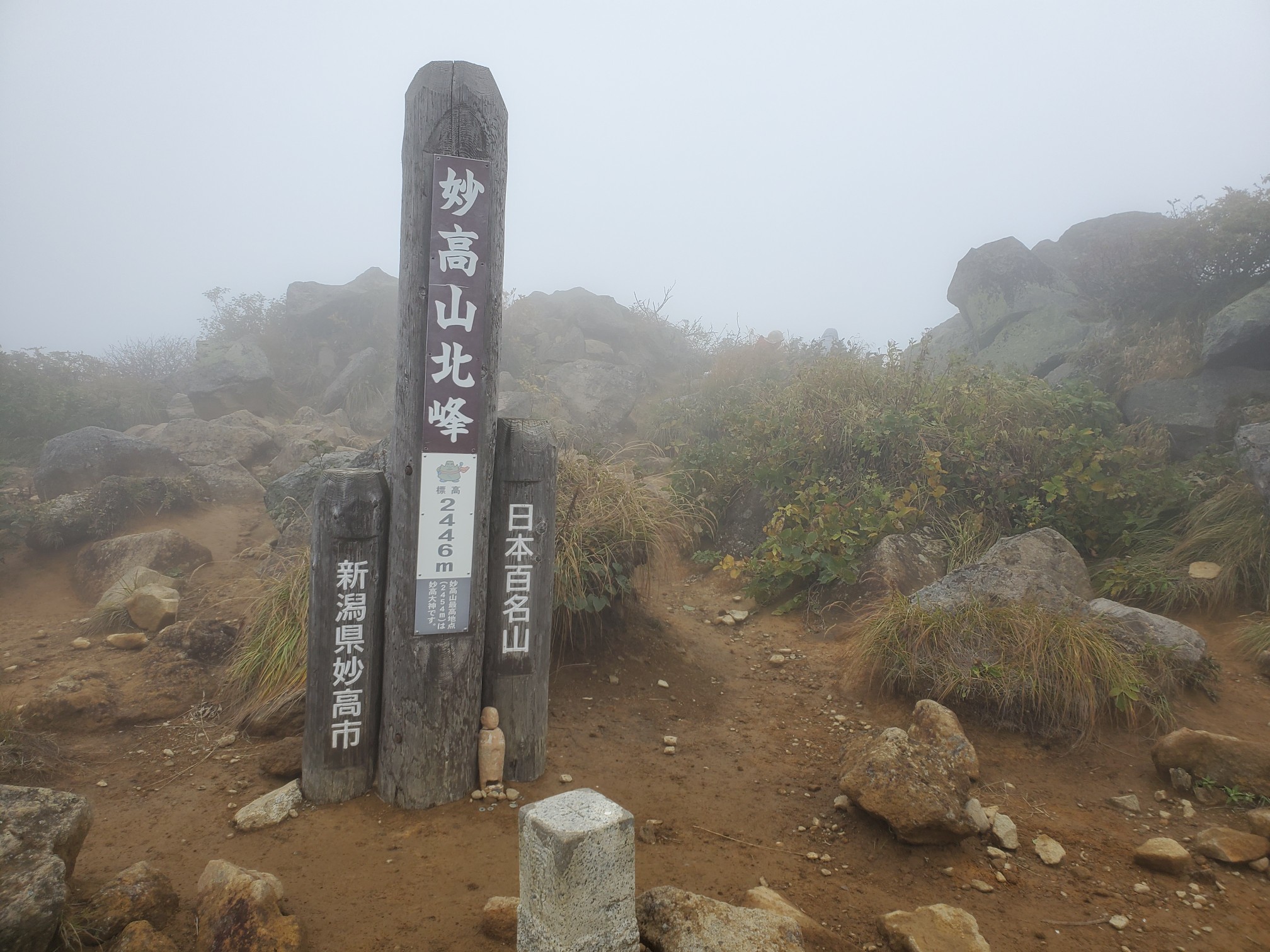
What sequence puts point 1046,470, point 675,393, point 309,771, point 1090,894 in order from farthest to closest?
point 675,393
point 1046,470
point 309,771
point 1090,894

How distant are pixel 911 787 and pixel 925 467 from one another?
4.11 meters

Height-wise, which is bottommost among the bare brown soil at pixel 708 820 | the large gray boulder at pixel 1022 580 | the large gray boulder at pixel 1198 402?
the bare brown soil at pixel 708 820

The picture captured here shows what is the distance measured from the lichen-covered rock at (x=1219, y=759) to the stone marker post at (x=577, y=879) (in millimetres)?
2959

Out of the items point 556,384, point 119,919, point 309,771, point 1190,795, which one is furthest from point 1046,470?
point 556,384

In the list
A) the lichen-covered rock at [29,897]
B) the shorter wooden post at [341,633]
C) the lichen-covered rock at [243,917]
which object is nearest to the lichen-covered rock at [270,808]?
the shorter wooden post at [341,633]

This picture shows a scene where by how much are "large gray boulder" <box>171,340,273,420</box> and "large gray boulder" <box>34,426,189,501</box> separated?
169 inches

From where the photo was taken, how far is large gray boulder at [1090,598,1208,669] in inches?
168

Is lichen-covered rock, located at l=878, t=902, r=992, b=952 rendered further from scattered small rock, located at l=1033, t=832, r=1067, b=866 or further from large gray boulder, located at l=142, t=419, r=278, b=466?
large gray boulder, located at l=142, t=419, r=278, b=466

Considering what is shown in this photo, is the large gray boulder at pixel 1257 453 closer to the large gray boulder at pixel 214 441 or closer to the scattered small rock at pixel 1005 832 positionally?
the scattered small rock at pixel 1005 832

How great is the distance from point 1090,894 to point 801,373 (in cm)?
649

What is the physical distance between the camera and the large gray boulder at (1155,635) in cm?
428

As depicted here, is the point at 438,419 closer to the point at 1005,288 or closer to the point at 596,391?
the point at 596,391

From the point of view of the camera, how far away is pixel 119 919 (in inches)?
88.7

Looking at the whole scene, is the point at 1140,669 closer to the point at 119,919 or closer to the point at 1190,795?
the point at 1190,795
